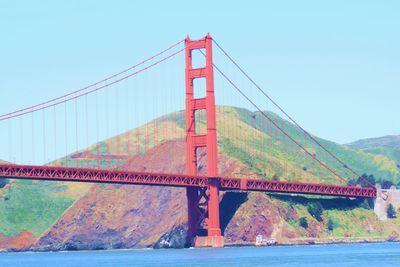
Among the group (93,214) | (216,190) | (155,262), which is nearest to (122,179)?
(216,190)

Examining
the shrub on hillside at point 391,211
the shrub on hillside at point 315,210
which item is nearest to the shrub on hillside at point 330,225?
the shrub on hillside at point 315,210

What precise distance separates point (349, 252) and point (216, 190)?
1953cm

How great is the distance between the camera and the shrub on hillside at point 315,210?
153 meters

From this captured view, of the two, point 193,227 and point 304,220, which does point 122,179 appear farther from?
point 304,220

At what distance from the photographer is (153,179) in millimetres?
131125

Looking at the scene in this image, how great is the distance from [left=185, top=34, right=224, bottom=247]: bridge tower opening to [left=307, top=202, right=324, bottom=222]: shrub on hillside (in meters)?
19.3

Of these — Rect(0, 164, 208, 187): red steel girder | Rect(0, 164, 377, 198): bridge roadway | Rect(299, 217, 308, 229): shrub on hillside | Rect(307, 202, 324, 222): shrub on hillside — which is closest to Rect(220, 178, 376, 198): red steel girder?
Rect(0, 164, 377, 198): bridge roadway

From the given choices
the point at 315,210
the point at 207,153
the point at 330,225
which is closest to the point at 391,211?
the point at 330,225

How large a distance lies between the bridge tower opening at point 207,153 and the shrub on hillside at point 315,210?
63.4 ft

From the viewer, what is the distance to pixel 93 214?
538ft

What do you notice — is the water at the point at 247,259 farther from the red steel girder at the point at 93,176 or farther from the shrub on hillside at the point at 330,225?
the shrub on hillside at the point at 330,225

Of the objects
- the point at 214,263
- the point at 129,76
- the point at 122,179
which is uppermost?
the point at 129,76

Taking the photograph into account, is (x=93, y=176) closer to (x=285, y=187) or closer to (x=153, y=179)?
(x=153, y=179)

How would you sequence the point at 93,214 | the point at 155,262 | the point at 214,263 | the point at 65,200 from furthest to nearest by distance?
the point at 65,200
the point at 93,214
the point at 155,262
the point at 214,263
